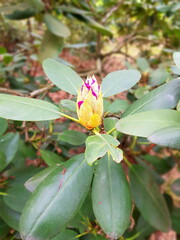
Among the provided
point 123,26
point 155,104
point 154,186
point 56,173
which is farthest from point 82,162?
point 123,26

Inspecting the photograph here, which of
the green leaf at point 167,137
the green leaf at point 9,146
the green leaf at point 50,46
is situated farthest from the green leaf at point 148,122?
the green leaf at point 50,46

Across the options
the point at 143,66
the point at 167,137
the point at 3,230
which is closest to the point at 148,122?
the point at 167,137

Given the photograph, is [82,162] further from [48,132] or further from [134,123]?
[48,132]

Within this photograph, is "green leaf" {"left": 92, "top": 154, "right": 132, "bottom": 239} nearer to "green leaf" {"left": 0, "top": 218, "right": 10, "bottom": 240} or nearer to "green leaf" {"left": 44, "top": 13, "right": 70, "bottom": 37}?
"green leaf" {"left": 0, "top": 218, "right": 10, "bottom": 240}

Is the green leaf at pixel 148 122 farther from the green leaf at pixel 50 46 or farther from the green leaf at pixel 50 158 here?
the green leaf at pixel 50 46

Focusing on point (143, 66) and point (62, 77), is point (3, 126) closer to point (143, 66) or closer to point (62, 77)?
point (62, 77)

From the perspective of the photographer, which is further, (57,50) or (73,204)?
(57,50)
